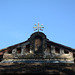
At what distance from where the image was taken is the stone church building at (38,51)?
31.9 ft

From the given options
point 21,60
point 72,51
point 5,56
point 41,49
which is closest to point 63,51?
point 72,51

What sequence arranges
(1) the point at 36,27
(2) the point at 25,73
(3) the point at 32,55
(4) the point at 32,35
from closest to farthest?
1. (2) the point at 25,73
2. (3) the point at 32,55
3. (4) the point at 32,35
4. (1) the point at 36,27

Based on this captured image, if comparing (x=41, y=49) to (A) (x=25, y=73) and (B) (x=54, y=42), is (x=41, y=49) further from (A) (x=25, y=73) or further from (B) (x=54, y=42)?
(A) (x=25, y=73)

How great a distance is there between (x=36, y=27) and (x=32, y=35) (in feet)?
3.75

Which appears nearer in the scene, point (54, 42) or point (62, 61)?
point (62, 61)

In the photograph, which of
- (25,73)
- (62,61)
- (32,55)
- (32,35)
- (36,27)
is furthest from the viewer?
(36,27)

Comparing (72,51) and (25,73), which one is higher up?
(72,51)

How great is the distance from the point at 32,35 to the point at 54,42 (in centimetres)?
185

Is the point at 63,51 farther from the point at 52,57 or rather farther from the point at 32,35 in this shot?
the point at 32,35

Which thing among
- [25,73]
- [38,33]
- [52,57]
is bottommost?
[25,73]

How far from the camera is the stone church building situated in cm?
973

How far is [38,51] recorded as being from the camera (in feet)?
33.5

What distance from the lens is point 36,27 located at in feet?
38.9

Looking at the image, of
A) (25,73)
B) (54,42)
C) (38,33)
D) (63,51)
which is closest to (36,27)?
(38,33)
